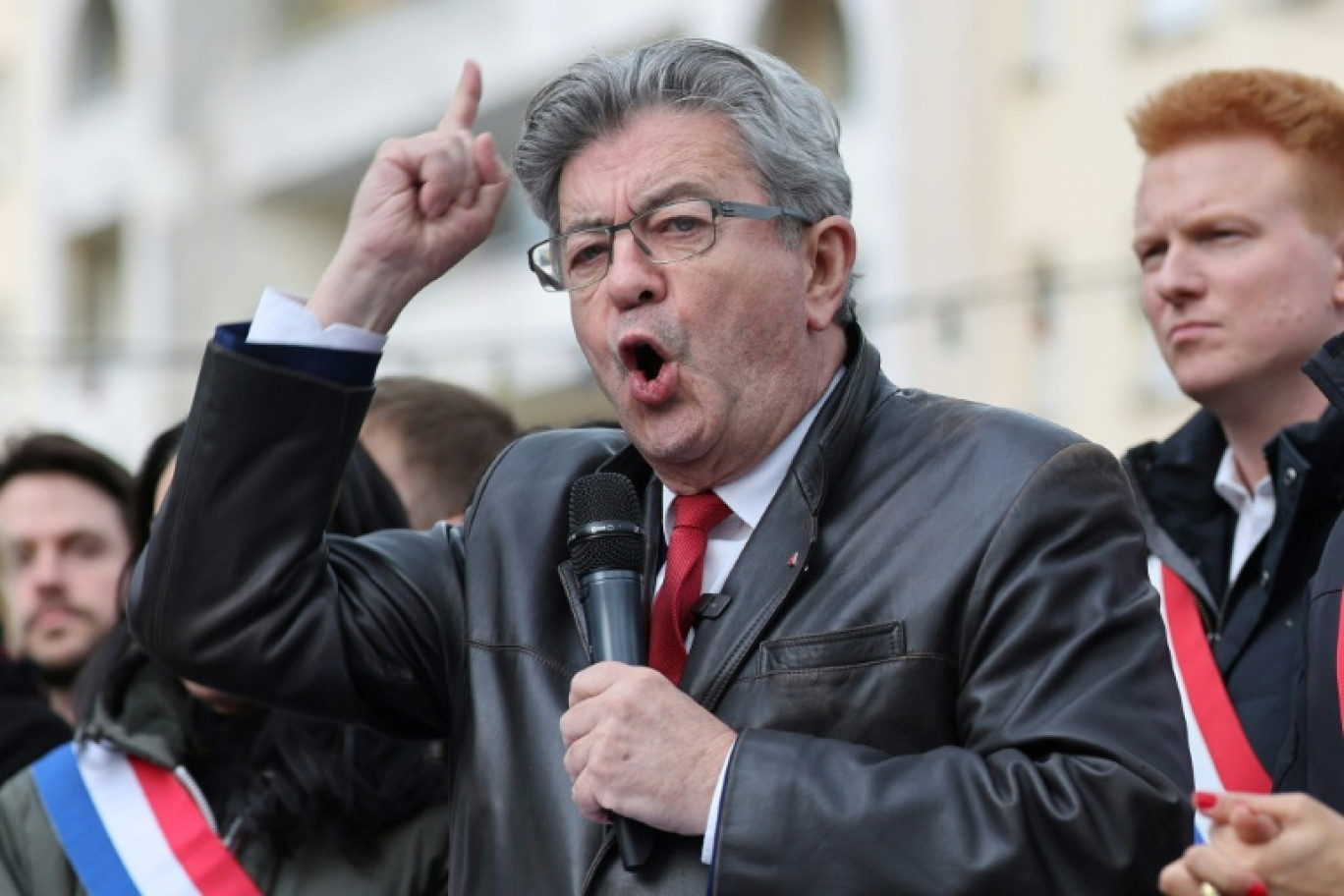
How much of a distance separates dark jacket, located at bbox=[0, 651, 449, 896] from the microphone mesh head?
3.62 feet

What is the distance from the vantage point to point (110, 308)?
31.3 m

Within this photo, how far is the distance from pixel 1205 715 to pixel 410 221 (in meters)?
1.68

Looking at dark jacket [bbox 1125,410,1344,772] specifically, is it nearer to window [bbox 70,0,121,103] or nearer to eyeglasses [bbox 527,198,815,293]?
eyeglasses [bbox 527,198,815,293]

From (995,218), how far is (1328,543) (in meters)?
15.9

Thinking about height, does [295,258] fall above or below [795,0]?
below

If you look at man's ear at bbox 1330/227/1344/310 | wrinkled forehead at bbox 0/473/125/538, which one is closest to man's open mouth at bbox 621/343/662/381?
man's ear at bbox 1330/227/1344/310

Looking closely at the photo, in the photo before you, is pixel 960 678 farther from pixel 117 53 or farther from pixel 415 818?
pixel 117 53

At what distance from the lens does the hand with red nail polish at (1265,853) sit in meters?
→ 2.87

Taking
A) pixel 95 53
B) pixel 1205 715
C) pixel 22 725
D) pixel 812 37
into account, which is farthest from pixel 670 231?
pixel 95 53

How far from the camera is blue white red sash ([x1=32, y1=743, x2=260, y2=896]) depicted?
4641 millimetres

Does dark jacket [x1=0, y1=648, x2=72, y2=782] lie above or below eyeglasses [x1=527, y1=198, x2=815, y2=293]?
below

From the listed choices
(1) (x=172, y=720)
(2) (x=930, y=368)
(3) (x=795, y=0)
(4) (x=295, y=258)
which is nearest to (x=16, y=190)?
(4) (x=295, y=258)

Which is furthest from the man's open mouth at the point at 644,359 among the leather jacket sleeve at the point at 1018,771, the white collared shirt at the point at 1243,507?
the white collared shirt at the point at 1243,507

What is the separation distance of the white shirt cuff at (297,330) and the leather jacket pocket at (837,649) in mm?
792
